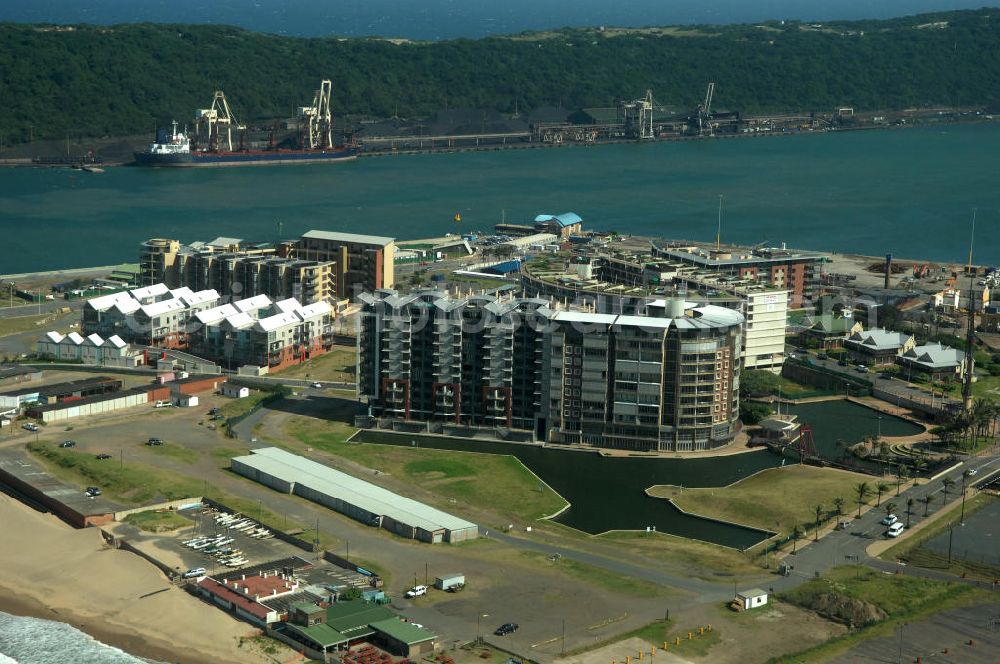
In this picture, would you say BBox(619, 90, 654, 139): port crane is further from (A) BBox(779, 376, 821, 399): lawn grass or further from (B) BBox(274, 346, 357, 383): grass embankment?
(A) BBox(779, 376, 821, 399): lawn grass

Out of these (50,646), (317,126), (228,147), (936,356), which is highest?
(317,126)

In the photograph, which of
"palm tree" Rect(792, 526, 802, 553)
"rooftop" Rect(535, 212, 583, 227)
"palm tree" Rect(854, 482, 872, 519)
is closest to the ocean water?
"palm tree" Rect(792, 526, 802, 553)

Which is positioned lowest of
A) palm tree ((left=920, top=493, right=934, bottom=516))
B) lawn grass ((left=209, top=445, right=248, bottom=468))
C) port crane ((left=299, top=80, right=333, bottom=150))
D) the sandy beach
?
the sandy beach

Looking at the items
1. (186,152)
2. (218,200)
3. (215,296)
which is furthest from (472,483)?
(186,152)

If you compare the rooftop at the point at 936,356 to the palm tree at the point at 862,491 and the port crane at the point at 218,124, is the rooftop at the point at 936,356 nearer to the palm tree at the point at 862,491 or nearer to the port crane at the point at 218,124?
the palm tree at the point at 862,491

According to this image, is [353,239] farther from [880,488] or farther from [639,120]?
[639,120]

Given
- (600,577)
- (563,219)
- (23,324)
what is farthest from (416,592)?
(563,219)
